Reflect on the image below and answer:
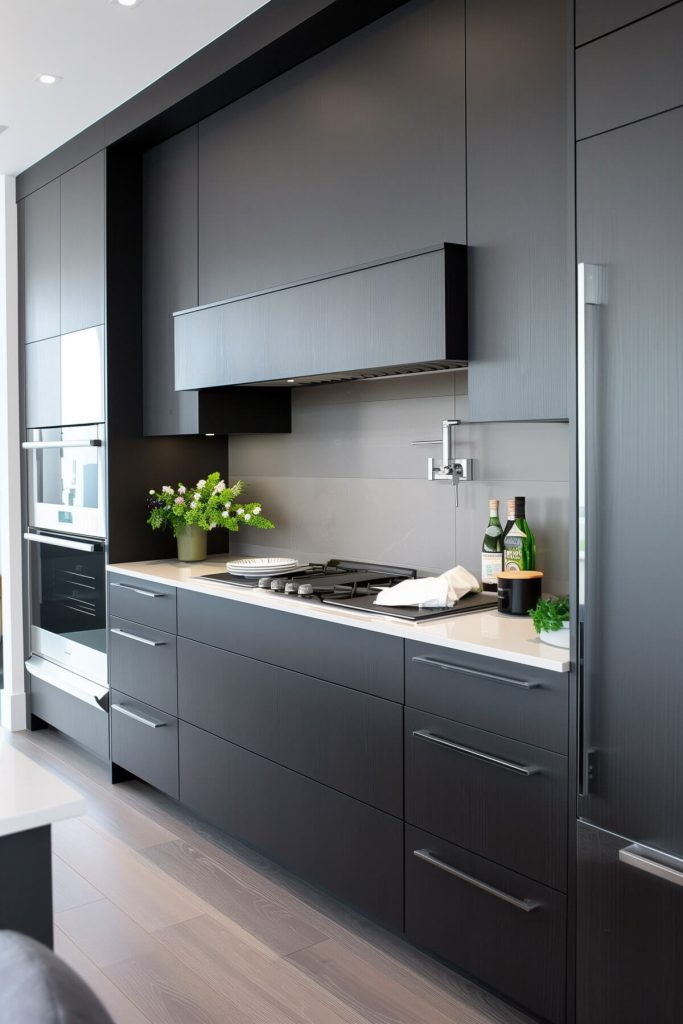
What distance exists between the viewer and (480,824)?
6.91 feet

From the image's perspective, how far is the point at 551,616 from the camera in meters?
2.03

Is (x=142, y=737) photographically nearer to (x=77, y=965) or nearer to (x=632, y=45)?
(x=77, y=965)

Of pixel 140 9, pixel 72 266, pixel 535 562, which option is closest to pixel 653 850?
pixel 535 562

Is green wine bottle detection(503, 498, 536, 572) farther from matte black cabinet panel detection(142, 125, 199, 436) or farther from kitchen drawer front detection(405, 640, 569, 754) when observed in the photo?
matte black cabinet panel detection(142, 125, 199, 436)

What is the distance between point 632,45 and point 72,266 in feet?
9.34

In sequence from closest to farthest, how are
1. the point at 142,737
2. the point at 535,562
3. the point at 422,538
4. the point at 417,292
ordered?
the point at 417,292, the point at 535,562, the point at 422,538, the point at 142,737

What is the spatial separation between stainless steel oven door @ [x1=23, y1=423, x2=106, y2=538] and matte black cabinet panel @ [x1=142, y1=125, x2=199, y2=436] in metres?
0.27

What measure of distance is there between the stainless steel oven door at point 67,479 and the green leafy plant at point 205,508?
250mm

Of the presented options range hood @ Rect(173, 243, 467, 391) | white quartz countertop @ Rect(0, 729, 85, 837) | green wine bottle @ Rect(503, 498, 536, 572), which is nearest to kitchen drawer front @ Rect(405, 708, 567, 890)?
green wine bottle @ Rect(503, 498, 536, 572)

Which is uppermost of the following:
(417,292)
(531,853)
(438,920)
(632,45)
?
(632,45)

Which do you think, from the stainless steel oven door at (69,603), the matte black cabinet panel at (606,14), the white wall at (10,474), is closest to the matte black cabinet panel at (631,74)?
the matte black cabinet panel at (606,14)

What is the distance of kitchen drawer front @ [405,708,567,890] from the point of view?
6.39 feet

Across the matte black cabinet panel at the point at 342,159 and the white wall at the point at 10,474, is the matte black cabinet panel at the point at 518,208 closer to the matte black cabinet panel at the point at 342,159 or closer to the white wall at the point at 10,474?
the matte black cabinet panel at the point at 342,159

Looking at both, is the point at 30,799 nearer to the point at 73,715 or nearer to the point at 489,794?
the point at 489,794
